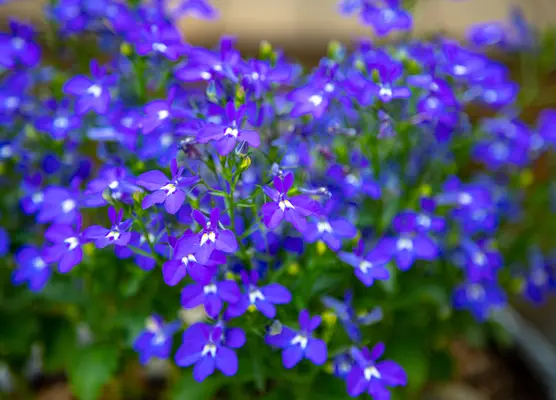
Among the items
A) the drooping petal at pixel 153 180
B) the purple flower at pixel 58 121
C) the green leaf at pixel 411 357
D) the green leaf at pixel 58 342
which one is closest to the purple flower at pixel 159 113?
the drooping petal at pixel 153 180

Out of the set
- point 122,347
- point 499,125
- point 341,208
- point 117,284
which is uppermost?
point 499,125

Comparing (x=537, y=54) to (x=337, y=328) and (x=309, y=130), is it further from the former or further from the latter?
(x=337, y=328)

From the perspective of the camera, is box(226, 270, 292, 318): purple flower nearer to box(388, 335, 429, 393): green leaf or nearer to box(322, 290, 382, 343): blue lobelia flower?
box(322, 290, 382, 343): blue lobelia flower

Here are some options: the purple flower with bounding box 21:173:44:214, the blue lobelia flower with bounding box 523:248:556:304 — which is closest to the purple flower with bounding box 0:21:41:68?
the purple flower with bounding box 21:173:44:214

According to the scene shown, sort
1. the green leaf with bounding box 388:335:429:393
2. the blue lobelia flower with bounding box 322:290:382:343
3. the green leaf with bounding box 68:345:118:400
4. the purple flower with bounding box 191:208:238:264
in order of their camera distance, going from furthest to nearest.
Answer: the green leaf with bounding box 388:335:429:393 < the green leaf with bounding box 68:345:118:400 < the blue lobelia flower with bounding box 322:290:382:343 < the purple flower with bounding box 191:208:238:264

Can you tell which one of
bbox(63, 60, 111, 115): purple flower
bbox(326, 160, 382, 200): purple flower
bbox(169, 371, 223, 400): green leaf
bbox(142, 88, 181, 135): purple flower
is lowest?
bbox(169, 371, 223, 400): green leaf

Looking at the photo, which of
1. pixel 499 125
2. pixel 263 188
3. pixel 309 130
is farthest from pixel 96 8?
pixel 499 125
